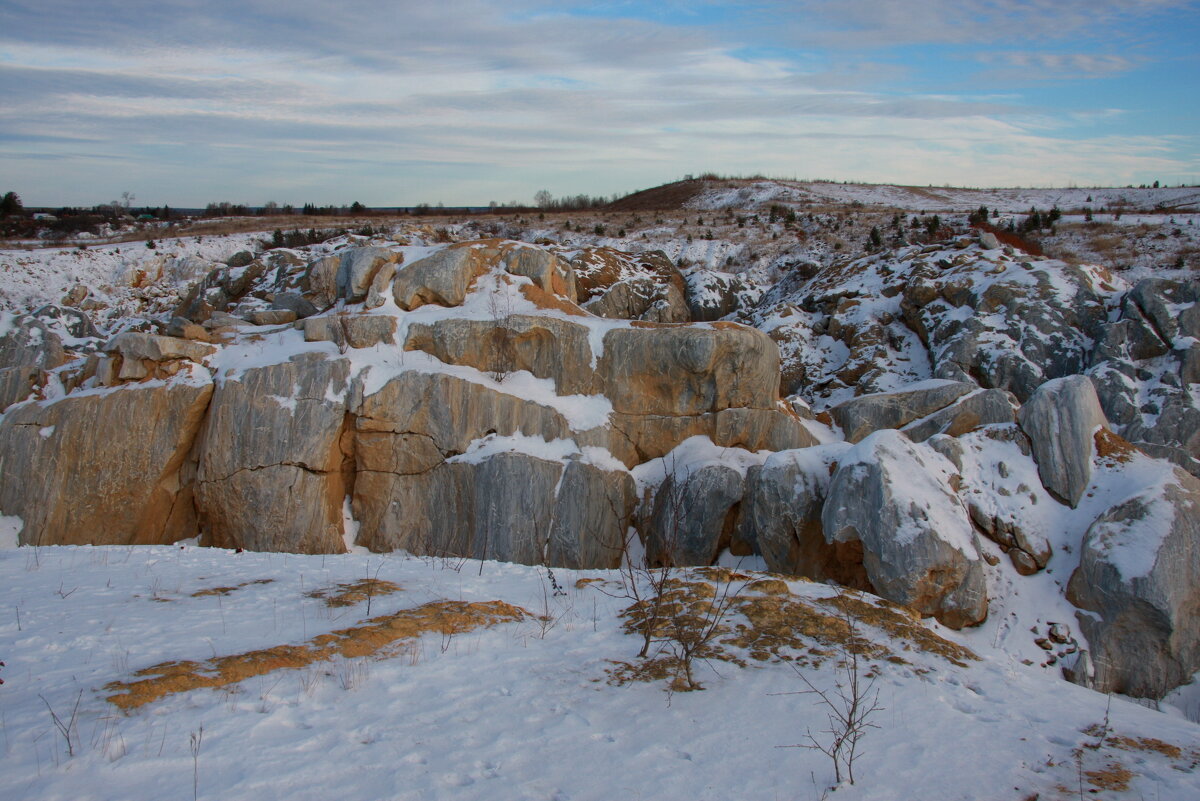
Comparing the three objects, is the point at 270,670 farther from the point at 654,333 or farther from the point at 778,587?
the point at 654,333

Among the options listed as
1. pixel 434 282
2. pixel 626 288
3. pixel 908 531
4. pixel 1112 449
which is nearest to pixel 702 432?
pixel 908 531

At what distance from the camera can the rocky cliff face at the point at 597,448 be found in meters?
11.5

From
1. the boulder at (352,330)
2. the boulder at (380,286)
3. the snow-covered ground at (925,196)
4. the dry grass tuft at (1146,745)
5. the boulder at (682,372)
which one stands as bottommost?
the dry grass tuft at (1146,745)

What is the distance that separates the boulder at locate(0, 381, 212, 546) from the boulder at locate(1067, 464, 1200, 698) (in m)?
17.2

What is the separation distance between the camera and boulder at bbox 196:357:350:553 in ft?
49.7

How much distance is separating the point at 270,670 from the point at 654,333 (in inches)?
488

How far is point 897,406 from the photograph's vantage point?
55.3ft

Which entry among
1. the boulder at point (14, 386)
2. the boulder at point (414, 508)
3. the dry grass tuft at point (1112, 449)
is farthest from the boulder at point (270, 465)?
the dry grass tuft at point (1112, 449)

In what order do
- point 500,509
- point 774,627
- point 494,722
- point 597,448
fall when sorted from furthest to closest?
1. point 597,448
2. point 500,509
3. point 774,627
4. point 494,722

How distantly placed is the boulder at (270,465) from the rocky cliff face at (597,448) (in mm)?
49

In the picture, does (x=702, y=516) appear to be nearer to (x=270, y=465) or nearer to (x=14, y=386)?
(x=270, y=465)

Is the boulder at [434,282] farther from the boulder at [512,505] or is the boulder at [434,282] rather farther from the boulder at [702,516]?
the boulder at [702,516]

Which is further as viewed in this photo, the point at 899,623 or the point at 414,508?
the point at 414,508

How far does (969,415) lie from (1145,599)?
479cm
